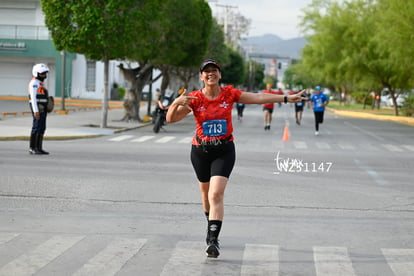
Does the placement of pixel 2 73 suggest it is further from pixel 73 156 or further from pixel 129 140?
pixel 73 156

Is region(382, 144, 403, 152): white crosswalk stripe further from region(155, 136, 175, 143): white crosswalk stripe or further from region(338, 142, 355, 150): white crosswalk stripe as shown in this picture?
region(155, 136, 175, 143): white crosswalk stripe

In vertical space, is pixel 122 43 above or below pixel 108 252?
above

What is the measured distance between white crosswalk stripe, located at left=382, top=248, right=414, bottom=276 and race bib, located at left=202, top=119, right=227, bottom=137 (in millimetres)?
2066

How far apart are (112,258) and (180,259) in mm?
644

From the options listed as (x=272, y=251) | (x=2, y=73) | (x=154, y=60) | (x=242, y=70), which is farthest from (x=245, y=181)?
(x=242, y=70)

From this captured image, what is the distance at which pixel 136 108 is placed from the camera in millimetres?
36031

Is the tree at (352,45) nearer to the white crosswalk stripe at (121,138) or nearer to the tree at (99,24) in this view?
the tree at (99,24)

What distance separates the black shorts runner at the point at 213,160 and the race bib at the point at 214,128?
0.13m

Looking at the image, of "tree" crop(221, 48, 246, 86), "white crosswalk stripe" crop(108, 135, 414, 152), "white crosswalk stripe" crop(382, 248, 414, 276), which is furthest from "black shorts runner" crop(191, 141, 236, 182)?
"tree" crop(221, 48, 246, 86)

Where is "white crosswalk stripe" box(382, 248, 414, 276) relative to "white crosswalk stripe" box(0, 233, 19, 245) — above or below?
above

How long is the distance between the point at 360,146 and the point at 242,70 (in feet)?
258

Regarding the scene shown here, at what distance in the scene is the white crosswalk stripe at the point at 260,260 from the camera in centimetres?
697

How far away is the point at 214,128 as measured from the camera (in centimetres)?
778

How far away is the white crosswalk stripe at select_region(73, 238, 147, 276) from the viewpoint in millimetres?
6793
